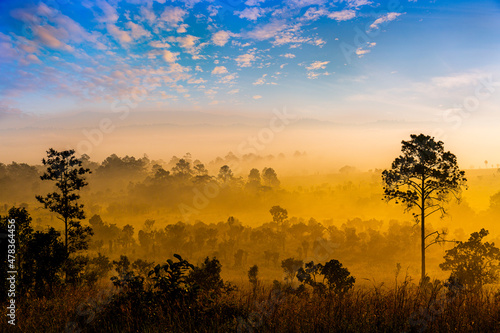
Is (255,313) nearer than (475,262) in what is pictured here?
Yes

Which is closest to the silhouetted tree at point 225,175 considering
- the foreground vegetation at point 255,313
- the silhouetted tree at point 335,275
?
the silhouetted tree at point 335,275

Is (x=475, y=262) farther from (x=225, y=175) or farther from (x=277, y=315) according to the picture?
(x=225, y=175)

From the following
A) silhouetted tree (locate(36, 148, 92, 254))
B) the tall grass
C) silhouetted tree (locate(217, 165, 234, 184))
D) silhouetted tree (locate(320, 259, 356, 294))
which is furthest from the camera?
silhouetted tree (locate(217, 165, 234, 184))

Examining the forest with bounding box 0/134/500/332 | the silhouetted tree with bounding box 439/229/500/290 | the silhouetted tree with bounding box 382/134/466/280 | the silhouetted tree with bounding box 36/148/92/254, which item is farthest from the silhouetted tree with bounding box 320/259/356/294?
the silhouetted tree with bounding box 36/148/92/254

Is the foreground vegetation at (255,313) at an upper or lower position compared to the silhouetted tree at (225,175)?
lower

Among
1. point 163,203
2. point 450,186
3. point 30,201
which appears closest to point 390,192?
point 450,186

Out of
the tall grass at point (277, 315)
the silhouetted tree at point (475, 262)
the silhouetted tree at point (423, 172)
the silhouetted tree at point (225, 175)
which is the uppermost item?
the silhouetted tree at point (225, 175)

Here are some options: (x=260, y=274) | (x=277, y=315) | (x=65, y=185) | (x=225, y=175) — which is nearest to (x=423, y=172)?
(x=277, y=315)

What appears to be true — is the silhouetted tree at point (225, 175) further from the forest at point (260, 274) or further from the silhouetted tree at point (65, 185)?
the silhouetted tree at point (65, 185)

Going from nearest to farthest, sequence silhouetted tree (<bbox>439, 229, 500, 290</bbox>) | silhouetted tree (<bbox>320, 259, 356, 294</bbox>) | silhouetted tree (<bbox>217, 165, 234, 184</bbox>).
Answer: silhouetted tree (<bbox>320, 259, 356, 294</bbox>) → silhouetted tree (<bbox>439, 229, 500, 290</bbox>) → silhouetted tree (<bbox>217, 165, 234, 184</bbox>)

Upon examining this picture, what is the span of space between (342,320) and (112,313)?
14.2ft

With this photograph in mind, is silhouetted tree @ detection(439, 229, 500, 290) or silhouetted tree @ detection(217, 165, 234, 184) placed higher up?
silhouetted tree @ detection(217, 165, 234, 184)

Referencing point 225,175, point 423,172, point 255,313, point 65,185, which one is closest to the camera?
point 255,313

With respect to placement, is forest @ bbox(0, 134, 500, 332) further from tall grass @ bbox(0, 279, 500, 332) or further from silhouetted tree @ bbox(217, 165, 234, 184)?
silhouetted tree @ bbox(217, 165, 234, 184)
